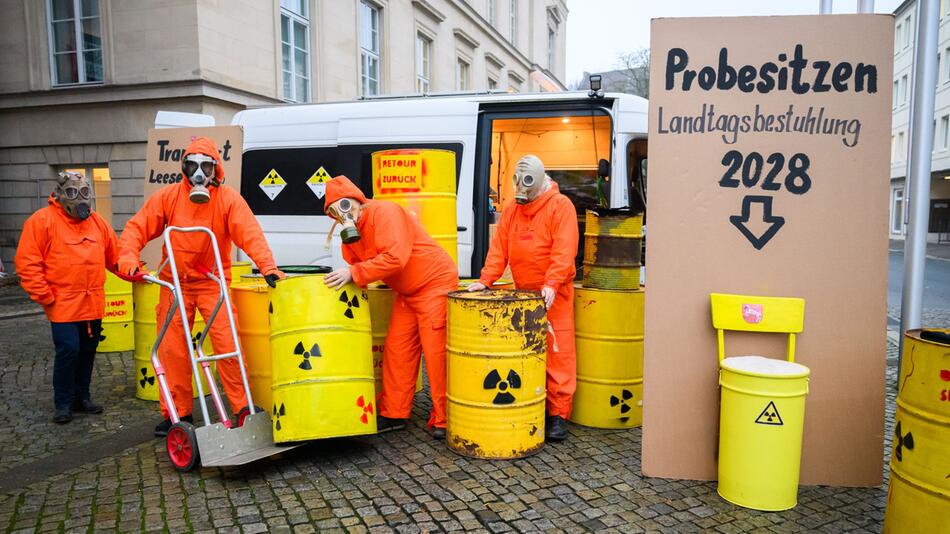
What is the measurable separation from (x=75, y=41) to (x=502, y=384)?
481 inches

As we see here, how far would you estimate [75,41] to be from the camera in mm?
12031

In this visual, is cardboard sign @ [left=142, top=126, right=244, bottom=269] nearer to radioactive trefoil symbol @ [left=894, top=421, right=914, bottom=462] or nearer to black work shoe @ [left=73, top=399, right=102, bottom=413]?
black work shoe @ [left=73, top=399, right=102, bottom=413]

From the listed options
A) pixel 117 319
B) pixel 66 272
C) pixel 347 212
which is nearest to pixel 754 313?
pixel 347 212

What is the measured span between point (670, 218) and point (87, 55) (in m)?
12.3

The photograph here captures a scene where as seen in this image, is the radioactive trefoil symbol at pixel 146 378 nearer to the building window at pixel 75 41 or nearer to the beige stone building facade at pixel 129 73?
the beige stone building facade at pixel 129 73

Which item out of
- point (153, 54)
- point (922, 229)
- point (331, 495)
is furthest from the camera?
point (153, 54)

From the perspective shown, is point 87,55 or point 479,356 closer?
point 479,356

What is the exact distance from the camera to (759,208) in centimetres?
355

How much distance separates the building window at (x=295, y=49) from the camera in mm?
13086

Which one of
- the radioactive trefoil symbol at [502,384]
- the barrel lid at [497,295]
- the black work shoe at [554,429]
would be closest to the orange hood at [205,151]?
the barrel lid at [497,295]

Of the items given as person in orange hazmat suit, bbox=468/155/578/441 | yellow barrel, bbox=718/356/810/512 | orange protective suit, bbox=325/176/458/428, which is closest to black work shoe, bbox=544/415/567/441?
person in orange hazmat suit, bbox=468/155/578/441

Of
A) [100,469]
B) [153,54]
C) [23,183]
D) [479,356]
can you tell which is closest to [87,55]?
[153,54]

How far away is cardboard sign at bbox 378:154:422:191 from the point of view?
4863mm

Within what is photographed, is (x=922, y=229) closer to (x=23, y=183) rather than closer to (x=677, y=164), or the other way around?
(x=677, y=164)
